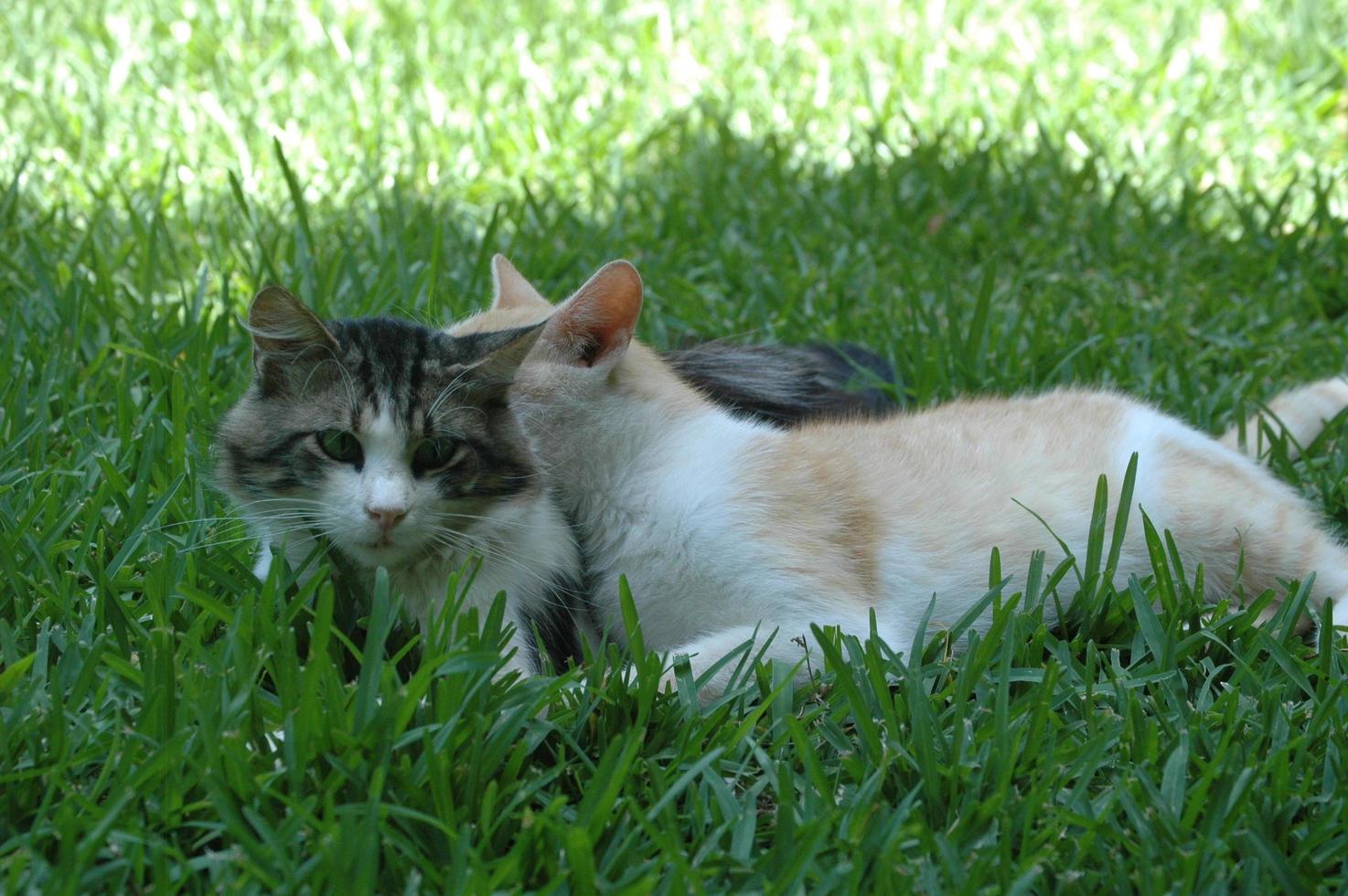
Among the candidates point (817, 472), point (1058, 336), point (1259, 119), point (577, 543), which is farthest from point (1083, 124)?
point (577, 543)

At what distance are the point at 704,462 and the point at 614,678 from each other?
0.71 metres

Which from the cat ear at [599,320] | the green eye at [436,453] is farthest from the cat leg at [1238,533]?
the green eye at [436,453]

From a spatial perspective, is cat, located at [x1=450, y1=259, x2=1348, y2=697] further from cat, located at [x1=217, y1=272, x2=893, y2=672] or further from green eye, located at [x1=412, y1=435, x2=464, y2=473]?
green eye, located at [x1=412, y1=435, x2=464, y2=473]

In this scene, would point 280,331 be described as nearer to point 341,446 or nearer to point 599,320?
point 341,446

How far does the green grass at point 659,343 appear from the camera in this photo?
2105 millimetres

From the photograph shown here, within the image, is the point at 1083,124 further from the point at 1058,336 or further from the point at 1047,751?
the point at 1047,751

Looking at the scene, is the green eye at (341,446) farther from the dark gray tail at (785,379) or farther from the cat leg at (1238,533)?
the cat leg at (1238,533)

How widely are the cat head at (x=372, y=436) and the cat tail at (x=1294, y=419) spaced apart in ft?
6.70

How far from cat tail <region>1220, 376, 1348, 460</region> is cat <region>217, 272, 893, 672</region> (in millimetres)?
1952

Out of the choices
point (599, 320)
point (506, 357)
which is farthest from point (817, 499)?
point (506, 357)

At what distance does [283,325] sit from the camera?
8.66 ft

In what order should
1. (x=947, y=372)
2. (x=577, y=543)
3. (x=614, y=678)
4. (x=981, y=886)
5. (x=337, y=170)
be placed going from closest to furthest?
1. (x=981, y=886)
2. (x=614, y=678)
3. (x=577, y=543)
4. (x=947, y=372)
5. (x=337, y=170)

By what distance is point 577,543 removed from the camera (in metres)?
3.01

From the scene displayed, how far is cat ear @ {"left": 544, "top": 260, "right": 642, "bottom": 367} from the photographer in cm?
307
